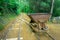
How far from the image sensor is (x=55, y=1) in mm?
24016

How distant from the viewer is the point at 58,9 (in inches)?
890

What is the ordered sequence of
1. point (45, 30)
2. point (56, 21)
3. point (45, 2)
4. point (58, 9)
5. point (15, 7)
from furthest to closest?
point (15, 7), point (45, 2), point (58, 9), point (56, 21), point (45, 30)

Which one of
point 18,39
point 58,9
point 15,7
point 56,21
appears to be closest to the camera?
point 18,39

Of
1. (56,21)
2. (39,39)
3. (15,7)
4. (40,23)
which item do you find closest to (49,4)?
(56,21)

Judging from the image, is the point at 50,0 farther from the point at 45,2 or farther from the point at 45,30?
the point at 45,30

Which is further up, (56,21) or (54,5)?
(54,5)

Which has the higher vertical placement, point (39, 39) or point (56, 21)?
point (39, 39)

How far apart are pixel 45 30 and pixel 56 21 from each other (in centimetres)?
762

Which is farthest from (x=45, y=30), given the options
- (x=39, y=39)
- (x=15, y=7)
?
(x=15, y=7)

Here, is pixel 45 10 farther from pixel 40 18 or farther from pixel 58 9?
pixel 40 18

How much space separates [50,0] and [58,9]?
314 cm

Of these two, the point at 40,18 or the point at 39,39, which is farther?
the point at 40,18

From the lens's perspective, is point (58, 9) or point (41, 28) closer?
point (41, 28)

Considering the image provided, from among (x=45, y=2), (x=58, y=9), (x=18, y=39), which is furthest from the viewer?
(x=45, y=2)
